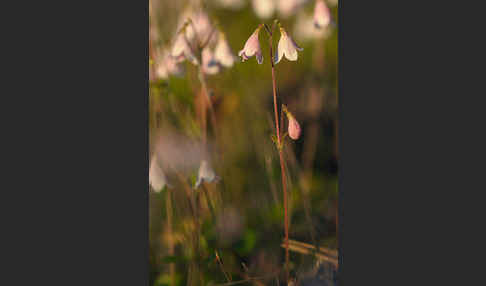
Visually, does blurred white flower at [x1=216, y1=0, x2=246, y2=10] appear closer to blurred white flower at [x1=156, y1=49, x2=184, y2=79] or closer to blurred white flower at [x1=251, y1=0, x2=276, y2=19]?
blurred white flower at [x1=251, y1=0, x2=276, y2=19]

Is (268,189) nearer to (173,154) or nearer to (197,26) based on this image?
(173,154)

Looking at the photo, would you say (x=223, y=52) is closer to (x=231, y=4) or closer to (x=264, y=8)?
(x=264, y=8)

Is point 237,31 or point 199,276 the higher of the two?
point 237,31

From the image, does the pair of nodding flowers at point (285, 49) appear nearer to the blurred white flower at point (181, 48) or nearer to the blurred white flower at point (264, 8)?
the blurred white flower at point (181, 48)

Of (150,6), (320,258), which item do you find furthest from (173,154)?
(320,258)

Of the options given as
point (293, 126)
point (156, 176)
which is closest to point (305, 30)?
point (293, 126)

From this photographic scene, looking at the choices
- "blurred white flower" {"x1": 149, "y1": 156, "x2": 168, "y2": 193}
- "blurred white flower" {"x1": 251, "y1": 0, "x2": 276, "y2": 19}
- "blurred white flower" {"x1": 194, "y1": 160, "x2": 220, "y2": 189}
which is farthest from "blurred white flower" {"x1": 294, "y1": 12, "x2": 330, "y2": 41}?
"blurred white flower" {"x1": 149, "y1": 156, "x2": 168, "y2": 193}
